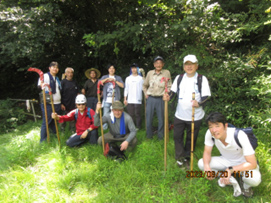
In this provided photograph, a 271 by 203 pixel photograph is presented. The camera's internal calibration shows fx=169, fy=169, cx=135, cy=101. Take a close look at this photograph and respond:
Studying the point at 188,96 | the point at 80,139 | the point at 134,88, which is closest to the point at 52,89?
the point at 80,139

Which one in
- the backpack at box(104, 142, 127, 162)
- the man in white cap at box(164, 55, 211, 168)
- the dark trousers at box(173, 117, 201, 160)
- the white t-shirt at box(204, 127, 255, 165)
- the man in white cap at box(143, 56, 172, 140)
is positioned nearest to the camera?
the white t-shirt at box(204, 127, 255, 165)

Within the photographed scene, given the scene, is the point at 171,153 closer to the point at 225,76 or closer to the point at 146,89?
the point at 146,89

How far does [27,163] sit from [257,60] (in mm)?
6092

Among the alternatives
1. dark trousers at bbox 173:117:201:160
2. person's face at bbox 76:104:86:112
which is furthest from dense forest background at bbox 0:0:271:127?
person's face at bbox 76:104:86:112

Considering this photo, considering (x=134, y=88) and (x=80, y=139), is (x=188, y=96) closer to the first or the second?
(x=134, y=88)

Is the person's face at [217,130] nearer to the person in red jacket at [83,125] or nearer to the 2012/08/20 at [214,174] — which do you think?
the 2012/08/20 at [214,174]

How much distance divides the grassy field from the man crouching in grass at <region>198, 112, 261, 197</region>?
204 mm

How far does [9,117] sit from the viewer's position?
7.28m

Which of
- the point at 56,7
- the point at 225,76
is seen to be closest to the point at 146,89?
the point at 225,76

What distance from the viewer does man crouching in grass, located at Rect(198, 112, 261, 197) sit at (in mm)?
2375

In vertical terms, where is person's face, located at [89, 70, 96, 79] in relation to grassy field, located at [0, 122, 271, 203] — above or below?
above

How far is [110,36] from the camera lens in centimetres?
482

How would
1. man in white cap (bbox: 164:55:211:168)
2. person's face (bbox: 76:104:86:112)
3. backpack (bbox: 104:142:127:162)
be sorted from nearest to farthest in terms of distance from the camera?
man in white cap (bbox: 164:55:211:168), backpack (bbox: 104:142:127:162), person's face (bbox: 76:104:86:112)

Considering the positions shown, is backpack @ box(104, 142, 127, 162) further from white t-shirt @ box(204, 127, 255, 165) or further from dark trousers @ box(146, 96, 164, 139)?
white t-shirt @ box(204, 127, 255, 165)
